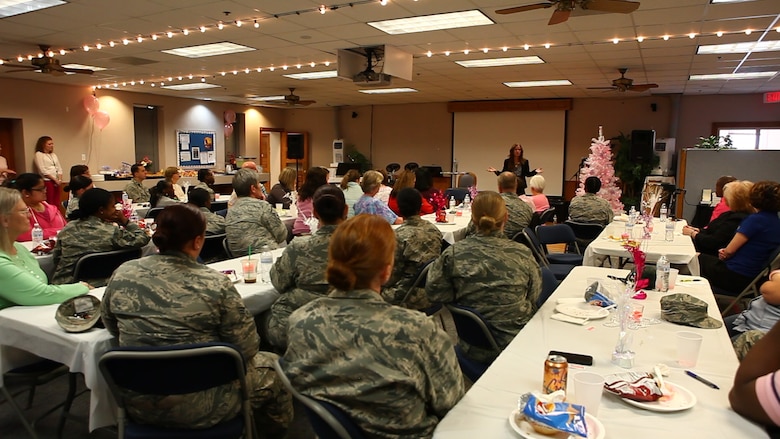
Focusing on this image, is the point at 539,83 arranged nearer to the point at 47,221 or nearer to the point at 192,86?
the point at 192,86

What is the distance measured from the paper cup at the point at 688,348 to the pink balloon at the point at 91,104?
1356 cm

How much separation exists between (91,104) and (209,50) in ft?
19.3

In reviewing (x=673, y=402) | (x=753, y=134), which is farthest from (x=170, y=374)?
(x=753, y=134)

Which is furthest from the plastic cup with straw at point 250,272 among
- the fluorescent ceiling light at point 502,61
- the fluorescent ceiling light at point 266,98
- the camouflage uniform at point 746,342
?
the fluorescent ceiling light at point 266,98

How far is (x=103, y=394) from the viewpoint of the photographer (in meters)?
2.32

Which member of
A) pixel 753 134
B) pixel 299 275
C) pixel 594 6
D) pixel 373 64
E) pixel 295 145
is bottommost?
pixel 299 275

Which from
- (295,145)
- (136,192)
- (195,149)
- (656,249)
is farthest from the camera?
(295,145)

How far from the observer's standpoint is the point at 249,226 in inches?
182

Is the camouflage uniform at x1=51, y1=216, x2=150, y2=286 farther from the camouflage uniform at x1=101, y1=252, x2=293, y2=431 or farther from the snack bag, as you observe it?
the snack bag

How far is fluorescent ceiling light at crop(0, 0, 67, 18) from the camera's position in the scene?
19.1 ft

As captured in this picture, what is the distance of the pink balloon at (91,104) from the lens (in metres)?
12.5

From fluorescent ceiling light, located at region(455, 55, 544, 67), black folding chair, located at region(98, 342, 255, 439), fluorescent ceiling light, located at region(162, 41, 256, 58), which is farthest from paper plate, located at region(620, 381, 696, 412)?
fluorescent ceiling light, located at region(162, 41, 256, 58)

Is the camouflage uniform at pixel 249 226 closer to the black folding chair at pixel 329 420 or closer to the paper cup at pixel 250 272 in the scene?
the paper cup at pixel 250 272

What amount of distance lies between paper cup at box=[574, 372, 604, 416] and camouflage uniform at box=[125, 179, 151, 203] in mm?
7895
